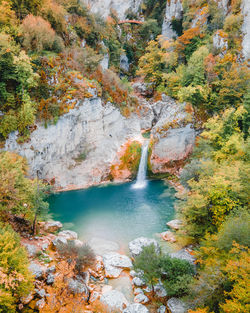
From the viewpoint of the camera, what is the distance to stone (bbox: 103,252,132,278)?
1126 cm

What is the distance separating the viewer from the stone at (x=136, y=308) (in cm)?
859

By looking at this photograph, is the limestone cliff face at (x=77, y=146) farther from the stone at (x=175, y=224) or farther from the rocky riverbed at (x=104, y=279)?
the stone at (x=175, y=224)

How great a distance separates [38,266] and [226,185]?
35.8ft

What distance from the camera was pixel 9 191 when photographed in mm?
11031

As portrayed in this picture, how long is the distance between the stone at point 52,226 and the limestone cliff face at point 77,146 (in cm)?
622

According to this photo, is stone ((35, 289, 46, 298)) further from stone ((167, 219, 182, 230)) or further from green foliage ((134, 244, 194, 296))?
stone ((167, 219, 182, 230))

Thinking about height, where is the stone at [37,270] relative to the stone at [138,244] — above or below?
above

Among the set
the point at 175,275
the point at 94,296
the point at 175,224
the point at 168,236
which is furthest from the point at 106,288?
the point at 175,224

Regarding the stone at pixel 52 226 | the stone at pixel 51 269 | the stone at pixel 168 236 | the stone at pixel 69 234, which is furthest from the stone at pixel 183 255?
the stone at pixel 52 226

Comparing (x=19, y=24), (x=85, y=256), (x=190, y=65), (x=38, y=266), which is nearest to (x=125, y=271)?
(x=85, y=256)

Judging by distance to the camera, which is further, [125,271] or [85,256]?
[125,271]

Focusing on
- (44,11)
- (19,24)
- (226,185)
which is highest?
(44,11)

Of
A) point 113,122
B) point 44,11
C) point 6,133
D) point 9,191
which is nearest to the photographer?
point 9,191

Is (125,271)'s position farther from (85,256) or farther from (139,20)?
(139,20)
